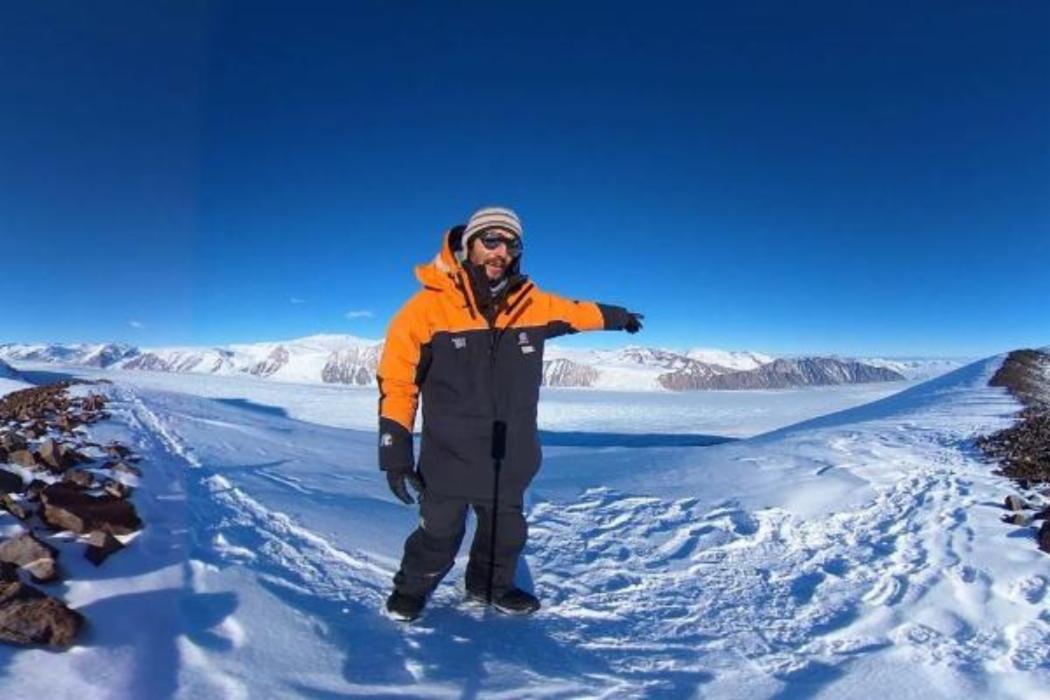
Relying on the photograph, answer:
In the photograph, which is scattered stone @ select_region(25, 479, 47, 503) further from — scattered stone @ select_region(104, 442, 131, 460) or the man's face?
the man's face

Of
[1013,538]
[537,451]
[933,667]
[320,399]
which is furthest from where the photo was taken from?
[320,399]

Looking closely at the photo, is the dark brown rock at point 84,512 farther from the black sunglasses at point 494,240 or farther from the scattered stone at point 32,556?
the black sunglasses at point 494,240

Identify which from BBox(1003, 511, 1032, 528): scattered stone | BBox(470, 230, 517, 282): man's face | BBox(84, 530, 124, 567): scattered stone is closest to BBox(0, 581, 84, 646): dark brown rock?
BBox(84, 530, 124, 567): scattered stone

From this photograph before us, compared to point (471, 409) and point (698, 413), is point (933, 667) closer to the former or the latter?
point (471, 409)

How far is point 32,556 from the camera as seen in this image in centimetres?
286

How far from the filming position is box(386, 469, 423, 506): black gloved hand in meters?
3.21

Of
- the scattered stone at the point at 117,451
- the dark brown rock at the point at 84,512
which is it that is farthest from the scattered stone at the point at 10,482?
the scattered stone at the point at 117,451

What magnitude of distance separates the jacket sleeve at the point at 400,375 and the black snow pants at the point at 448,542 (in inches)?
10.9

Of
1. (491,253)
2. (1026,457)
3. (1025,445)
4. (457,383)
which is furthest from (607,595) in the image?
(1025,445)

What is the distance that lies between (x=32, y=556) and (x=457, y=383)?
2.05 meters

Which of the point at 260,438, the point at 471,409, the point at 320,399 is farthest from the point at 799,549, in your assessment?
the point at 320,399

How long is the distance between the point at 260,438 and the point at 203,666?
8281mm

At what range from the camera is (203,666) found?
7.91ft

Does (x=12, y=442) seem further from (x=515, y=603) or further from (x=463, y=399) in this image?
(x=515, y=603)
